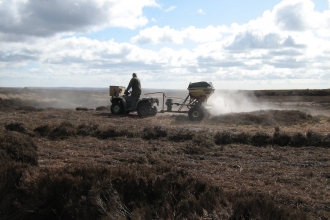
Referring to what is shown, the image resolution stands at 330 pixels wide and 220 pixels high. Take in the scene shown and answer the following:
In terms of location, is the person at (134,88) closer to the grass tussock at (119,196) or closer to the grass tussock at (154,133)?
the grass tussock at (154,133)

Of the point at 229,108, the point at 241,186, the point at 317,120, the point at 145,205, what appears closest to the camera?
the point at 145,205

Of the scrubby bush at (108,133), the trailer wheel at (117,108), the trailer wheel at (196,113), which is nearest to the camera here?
the scrubby bush at (108,133)

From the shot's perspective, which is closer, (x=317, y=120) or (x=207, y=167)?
(x=207, y=167)

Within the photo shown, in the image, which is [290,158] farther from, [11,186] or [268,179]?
[11,186]

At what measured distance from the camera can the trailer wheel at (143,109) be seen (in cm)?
1894

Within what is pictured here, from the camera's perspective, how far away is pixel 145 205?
5.42 meters

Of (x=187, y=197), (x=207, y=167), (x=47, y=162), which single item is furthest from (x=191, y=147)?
(x=187, y=197)

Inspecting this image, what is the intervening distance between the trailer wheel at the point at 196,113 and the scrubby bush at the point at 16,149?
10.4 m

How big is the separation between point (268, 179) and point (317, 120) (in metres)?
11.5

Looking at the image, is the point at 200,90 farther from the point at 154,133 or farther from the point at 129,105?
the point at 154,133

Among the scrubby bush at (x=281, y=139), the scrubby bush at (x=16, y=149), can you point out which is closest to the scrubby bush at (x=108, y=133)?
the scrubby bush at (x=16, y=149)

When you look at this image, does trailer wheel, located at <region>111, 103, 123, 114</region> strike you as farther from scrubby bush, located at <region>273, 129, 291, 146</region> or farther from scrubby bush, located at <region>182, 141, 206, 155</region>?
scrubby bush, located at <region>273, 129, 291, 146</region>

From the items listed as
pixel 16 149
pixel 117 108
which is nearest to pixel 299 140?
pixel 16 149

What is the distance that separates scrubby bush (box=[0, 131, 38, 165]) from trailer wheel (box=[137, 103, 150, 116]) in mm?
10923
